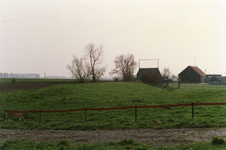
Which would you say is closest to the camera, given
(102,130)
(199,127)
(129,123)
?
(199,127)

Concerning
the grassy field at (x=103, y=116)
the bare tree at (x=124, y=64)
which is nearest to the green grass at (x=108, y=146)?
the grassy field at (x=103, y=116)

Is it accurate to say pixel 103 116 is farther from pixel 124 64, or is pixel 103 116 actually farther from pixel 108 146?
pixel 124 64

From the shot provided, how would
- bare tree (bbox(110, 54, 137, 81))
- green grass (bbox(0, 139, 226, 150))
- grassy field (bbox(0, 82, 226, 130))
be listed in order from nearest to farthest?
green grass (bbox(0, 139, 226, 150)) → grassy field (bbox(0, 82, 226, 130)) → bare tree (bbox(110, 54, 137, 81))

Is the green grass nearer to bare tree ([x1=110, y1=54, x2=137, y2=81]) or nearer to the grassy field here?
the grassy field

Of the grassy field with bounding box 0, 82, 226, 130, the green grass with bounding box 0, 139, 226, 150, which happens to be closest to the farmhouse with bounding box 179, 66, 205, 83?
the grassy field with bounding box 0, 82, 226, 130

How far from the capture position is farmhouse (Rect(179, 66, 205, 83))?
367 ft

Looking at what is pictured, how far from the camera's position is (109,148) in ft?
35.1

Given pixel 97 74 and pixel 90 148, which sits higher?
pixel 97 74

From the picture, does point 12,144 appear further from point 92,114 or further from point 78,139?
point 92,114

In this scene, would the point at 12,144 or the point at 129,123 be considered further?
the point at 129,123

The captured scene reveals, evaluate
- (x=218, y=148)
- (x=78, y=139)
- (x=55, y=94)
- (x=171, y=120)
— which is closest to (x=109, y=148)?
(x=78, y=139)

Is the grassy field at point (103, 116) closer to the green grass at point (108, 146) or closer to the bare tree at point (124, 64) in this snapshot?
the green grass at point (108, 146)

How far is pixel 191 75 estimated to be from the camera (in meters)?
114

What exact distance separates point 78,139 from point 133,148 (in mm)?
4360
